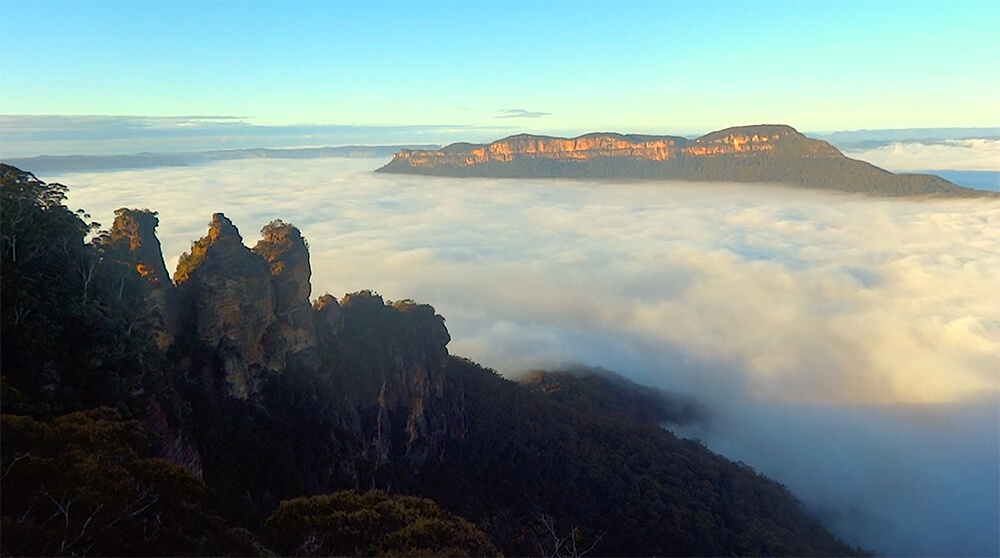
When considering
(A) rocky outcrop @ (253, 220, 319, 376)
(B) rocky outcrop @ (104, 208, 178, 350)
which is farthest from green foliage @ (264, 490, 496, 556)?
(A) rocky outcrop @ (253, 220, 319, 376)

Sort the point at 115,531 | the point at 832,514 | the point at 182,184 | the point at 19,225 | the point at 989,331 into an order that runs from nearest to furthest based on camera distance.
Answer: the point at 115,531, the point at 19,225, the point at 832,514, the point at 989,331, the point at 182,184

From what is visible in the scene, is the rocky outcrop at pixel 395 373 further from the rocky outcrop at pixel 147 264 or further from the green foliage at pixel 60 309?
the green foliage at pixel 60 309

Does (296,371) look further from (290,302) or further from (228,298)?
(228,298)

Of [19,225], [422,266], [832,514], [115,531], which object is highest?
[19,225]

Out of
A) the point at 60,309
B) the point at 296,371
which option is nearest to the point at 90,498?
the point at 60,309

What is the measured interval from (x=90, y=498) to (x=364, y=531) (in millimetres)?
6465

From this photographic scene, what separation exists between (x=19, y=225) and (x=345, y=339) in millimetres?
20328

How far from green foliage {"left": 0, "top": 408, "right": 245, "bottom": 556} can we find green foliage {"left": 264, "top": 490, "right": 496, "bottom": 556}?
227 centimetres

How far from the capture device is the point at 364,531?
1567 cm

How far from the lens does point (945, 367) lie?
302 feet

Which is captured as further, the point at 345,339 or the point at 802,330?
the point at 802,330

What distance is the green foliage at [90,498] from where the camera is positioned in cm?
1088

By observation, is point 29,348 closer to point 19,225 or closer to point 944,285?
point 19,225

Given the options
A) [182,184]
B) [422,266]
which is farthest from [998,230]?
[182,184]
